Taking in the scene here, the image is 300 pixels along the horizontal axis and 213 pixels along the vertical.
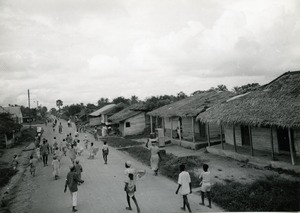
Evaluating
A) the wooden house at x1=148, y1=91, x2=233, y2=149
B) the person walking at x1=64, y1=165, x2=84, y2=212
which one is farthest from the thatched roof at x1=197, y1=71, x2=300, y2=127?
the person walking at x1=64, y1=165, x2=84, y2=212

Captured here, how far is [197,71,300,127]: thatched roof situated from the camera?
12.1 metres

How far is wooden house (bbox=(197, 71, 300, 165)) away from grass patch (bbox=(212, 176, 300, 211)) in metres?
2.94

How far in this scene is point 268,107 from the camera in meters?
Answer: 13.4

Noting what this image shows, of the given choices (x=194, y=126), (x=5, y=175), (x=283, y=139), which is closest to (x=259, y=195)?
(x=283, y=139)

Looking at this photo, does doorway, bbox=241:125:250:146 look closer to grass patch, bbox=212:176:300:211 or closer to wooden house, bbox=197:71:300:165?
wooden house, bbox=197:71:300:165

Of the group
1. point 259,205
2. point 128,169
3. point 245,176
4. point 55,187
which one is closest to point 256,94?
point 245,176

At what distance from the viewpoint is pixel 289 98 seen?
513 inches

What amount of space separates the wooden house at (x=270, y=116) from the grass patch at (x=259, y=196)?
294 centimetres

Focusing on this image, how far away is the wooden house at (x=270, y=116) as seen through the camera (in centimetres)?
1217

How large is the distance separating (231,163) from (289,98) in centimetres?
458

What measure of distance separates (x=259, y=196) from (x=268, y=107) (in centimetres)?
614

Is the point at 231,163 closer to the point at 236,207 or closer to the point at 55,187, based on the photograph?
the point at 236,207

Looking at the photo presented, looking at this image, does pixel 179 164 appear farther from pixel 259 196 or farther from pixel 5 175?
pixel 5 175

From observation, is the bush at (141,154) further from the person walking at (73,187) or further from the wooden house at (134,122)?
the wooden house at (134,122)
